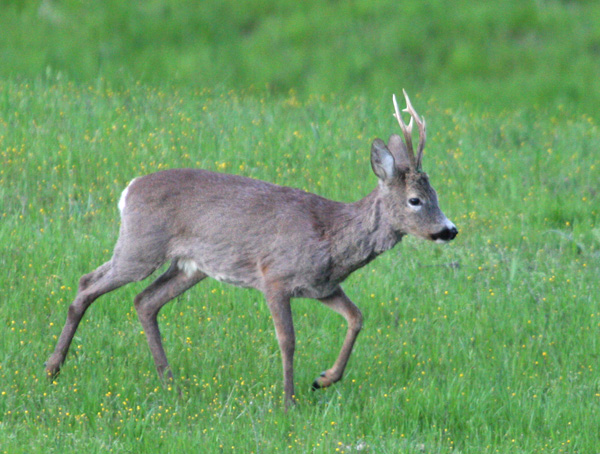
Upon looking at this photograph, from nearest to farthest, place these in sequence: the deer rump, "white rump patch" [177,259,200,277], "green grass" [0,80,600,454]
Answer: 1. "green grass" [0,80,600,454]
2. the deer rump
3. "white rump patch" [177,259,200,277]

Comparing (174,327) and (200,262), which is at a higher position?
(200,262)

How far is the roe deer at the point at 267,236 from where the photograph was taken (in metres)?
6.82

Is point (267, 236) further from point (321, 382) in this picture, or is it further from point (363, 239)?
point (321, 382)

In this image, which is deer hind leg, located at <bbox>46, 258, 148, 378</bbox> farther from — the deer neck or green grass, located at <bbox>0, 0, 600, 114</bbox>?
green grass, located at <bbox>0, 0, 600, 114</bbox>

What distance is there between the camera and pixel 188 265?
724cm

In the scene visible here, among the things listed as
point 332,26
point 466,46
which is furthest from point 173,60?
point 466,46

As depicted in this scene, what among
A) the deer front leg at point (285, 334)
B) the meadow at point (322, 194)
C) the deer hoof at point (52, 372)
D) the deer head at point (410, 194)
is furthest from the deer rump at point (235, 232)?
the deer hoof at point (52, 372)

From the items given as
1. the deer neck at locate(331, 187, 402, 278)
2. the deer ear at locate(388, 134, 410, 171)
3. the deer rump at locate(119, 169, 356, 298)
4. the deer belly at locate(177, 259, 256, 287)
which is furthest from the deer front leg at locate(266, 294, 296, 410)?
the deer ear at locate(388, 134, 410, 171)

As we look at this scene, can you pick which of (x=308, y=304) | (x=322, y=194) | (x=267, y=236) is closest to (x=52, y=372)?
(x=267, y=236)

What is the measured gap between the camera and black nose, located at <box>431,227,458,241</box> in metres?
6.63

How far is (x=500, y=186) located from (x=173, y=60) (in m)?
6.93

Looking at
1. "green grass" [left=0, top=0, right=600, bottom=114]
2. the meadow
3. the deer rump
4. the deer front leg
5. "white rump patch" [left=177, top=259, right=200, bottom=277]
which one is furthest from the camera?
"green grass" [left=0, top=0, right=600, bottom=114]

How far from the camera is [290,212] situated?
7066mm

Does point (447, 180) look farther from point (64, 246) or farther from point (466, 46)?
point (466, 46)
